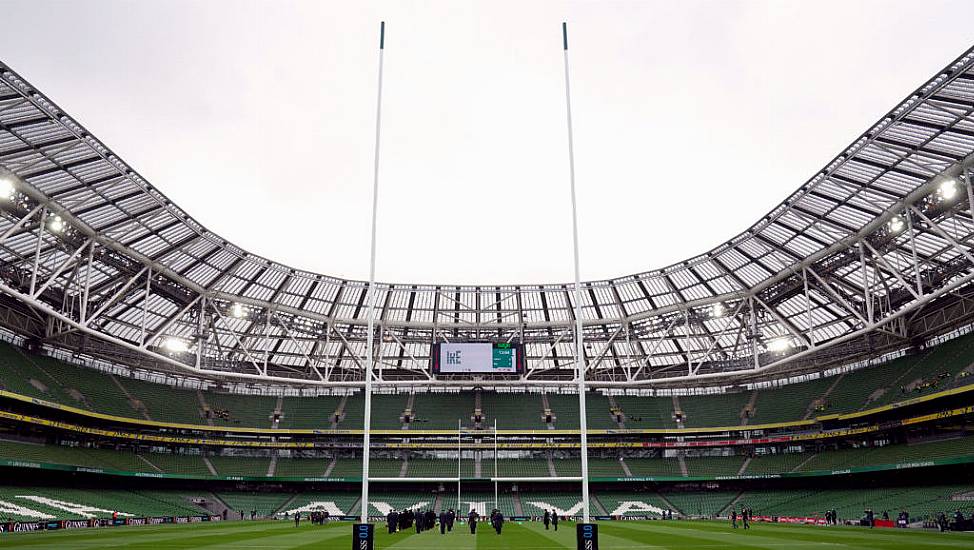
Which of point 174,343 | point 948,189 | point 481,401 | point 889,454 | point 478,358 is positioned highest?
point 948,189

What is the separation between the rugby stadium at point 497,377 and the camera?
115ft

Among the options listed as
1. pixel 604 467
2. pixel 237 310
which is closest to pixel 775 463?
pixel 604 467

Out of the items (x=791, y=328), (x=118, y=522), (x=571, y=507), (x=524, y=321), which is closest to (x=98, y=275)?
(x=118, y=522)

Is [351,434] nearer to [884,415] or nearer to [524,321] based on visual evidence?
Result: [524,321]

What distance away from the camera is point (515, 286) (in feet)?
188

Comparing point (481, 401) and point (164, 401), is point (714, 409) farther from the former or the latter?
point (164, 401)

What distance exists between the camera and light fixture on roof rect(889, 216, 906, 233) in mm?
37656

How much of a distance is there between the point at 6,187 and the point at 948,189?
50.6m

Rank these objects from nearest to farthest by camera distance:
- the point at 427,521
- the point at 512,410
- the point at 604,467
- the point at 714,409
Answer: the point at 427,521, the point at 604,467, the point at 714,409, the point at 512,410

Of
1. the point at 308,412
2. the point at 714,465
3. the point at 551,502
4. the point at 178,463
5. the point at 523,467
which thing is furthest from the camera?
the point at 308,412

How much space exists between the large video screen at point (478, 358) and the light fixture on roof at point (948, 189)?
32419mm

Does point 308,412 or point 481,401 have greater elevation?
point 481,401

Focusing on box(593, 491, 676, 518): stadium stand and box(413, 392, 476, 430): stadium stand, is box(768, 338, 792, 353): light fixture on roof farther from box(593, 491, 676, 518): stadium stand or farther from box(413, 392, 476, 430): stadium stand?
box(413, 392, 476, 430): stadium stand

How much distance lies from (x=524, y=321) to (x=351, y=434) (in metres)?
23.1
